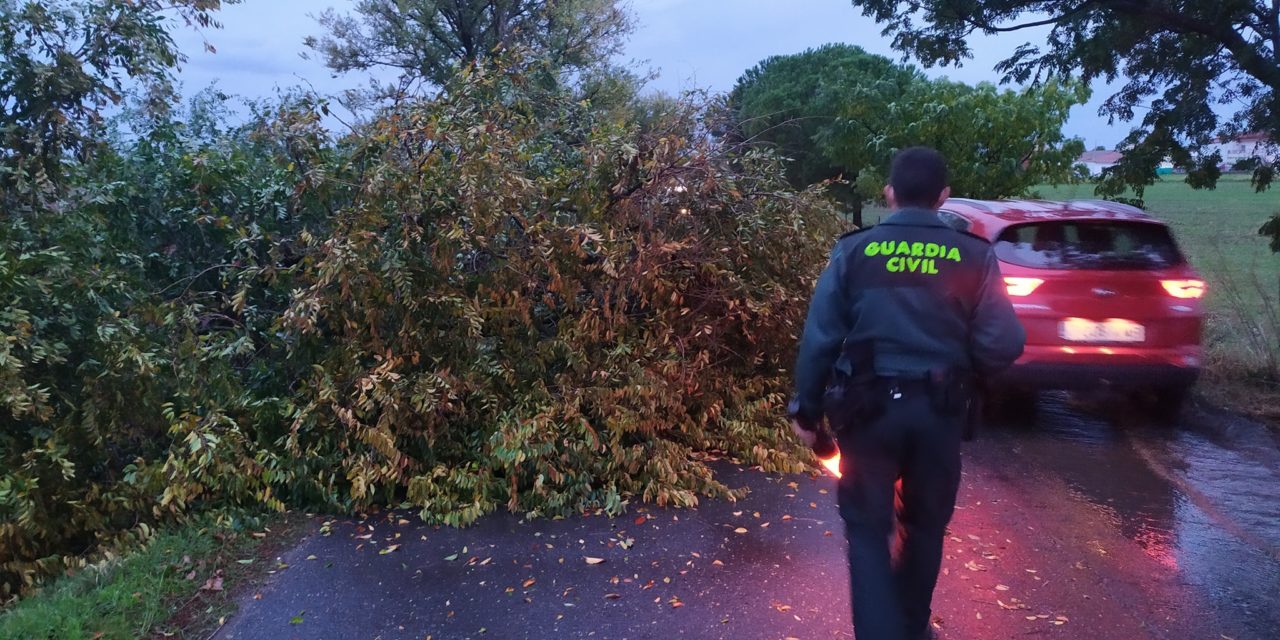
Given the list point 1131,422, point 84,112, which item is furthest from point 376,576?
point 1131,422

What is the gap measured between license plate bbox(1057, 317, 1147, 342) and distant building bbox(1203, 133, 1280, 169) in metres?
2.46

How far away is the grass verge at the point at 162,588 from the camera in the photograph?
3920mm

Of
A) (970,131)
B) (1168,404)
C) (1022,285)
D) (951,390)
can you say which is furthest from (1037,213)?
(970,131)

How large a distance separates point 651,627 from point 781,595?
0.65 m

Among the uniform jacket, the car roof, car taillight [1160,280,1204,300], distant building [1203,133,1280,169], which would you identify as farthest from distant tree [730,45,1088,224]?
the uniform jacket

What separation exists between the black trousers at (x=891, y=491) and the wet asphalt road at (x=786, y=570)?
812 millimetres

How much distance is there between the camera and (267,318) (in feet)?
20.2

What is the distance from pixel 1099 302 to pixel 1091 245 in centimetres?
45

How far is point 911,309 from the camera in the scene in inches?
118

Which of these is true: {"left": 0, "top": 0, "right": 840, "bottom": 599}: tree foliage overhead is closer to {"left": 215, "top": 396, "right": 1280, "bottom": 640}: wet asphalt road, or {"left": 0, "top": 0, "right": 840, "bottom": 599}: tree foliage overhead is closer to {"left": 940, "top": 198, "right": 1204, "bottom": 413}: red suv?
{"left": 215, "top": 396, "right": 1280, "bottom": 640}: wet asphalt road

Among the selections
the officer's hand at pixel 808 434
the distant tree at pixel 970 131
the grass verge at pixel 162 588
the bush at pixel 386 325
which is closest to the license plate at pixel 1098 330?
the bush at pixel 386 325

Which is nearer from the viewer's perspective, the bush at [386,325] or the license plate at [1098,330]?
the bush at [386,325]

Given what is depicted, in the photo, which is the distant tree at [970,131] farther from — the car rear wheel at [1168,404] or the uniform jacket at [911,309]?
the uniform jacket at [911,309]

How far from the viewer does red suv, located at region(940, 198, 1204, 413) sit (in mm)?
6648
